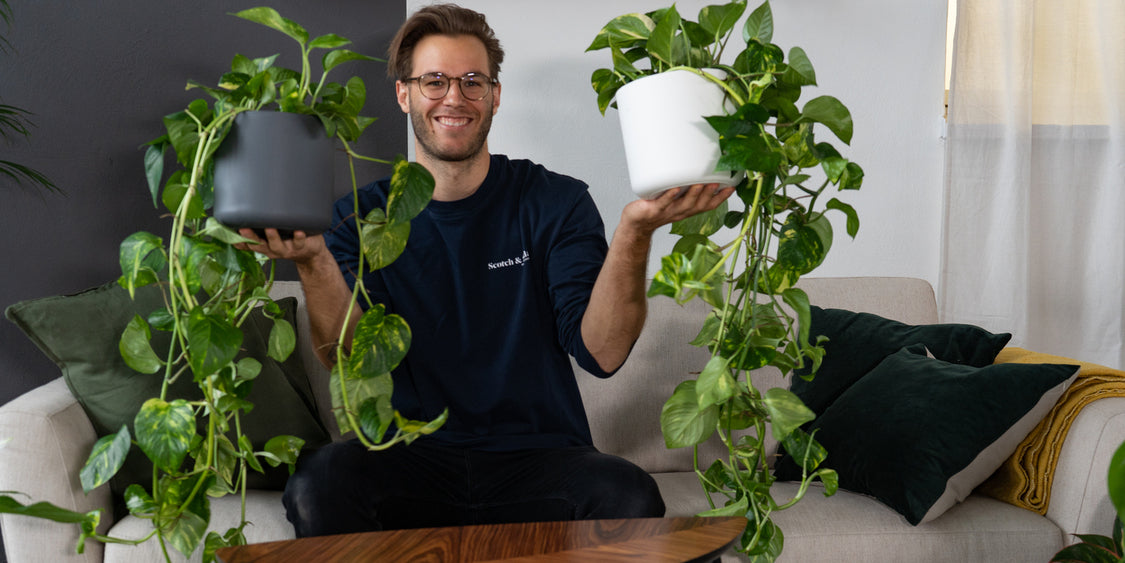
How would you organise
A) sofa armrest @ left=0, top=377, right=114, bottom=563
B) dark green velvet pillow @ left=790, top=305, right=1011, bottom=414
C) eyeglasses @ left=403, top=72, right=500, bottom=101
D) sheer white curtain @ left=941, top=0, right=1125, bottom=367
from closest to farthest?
sofa armrest @ left=0, top=377, right=114, bottom=563 → eyeglasses @ left=403, top=72, right=500, bottom=101 → dark green velvet pillow @ left=790, top=305, right=1011, bottom=414 → sheer white curtain @ left=941, top=0, right=1125, bottom=367

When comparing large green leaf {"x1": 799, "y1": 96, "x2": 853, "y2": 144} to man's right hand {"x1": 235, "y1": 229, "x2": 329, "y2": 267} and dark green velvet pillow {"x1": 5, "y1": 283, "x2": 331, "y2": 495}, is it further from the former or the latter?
dark green velvet pillow {"x1": 5, "y1": 283, "x2": 331, "y2": 495}

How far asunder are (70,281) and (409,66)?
1058mm

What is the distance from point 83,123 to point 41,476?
1053mm

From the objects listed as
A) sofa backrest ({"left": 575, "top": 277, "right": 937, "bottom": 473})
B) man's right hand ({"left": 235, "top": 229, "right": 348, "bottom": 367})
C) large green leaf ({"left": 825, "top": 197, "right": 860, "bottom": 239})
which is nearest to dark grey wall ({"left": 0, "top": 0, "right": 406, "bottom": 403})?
man's right hand ({"left": 235, "top": 229, "right": 348, "bottom": 367})

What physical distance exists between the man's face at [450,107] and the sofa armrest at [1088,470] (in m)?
1.26

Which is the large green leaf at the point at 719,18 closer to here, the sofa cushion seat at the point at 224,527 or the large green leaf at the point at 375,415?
the large green leaf at the point at 375,415

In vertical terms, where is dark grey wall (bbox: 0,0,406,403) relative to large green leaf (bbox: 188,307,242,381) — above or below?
above

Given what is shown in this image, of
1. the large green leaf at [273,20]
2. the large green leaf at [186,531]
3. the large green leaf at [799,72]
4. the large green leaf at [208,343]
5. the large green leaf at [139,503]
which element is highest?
the large green leaf at [273,20]

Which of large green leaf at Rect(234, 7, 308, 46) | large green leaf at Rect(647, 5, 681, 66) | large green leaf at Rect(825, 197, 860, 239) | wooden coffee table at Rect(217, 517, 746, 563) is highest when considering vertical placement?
large green leaf at Rect(234, 7, 308, 46)

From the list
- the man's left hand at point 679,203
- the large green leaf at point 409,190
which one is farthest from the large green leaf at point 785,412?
the large green leaf at point 409,190

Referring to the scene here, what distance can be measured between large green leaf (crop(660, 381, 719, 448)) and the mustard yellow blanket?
90 centimetres

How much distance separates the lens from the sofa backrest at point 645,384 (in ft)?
6.49

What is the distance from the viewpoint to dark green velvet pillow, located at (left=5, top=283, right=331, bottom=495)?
156 centimetres

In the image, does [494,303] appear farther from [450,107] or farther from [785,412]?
[785,412]
